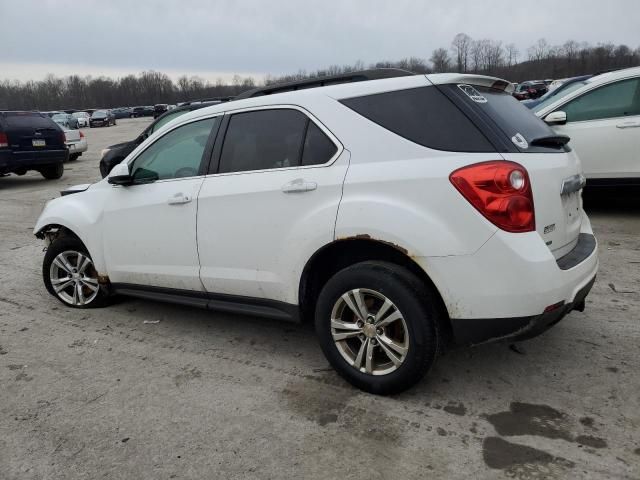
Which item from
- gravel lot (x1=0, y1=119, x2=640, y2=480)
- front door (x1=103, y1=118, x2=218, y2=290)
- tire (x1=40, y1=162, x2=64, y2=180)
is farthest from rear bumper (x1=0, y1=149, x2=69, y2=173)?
front door (x1=103, y1=118, x2=218, y2=290)

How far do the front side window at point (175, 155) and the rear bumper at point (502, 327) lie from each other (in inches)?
83.5

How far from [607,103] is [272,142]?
530 cm

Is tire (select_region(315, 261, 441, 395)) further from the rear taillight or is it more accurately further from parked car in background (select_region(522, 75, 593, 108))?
parked car in background (select_region(522, 75, 593, 108))

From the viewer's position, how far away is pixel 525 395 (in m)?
3.04

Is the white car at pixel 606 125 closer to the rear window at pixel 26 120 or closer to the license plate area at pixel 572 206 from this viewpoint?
the license plate area at pixel 572 206

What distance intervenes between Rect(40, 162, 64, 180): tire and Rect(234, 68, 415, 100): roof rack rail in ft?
A: 38.1

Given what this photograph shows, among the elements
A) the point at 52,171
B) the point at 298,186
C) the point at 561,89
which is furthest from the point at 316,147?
the point at 52,171

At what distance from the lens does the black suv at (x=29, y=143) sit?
12.1 metres

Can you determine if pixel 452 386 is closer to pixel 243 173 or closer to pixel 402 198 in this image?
pixel 402 198

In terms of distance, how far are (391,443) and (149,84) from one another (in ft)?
454

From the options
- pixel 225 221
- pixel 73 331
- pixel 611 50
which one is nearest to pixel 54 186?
pixel 73 331

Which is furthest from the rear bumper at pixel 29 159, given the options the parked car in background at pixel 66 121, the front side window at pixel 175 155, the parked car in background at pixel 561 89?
the parked car in background at pixel 66 121

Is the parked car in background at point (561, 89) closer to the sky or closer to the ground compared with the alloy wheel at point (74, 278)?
closer to the sky

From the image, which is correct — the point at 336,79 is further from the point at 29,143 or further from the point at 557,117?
the point at 29,143
